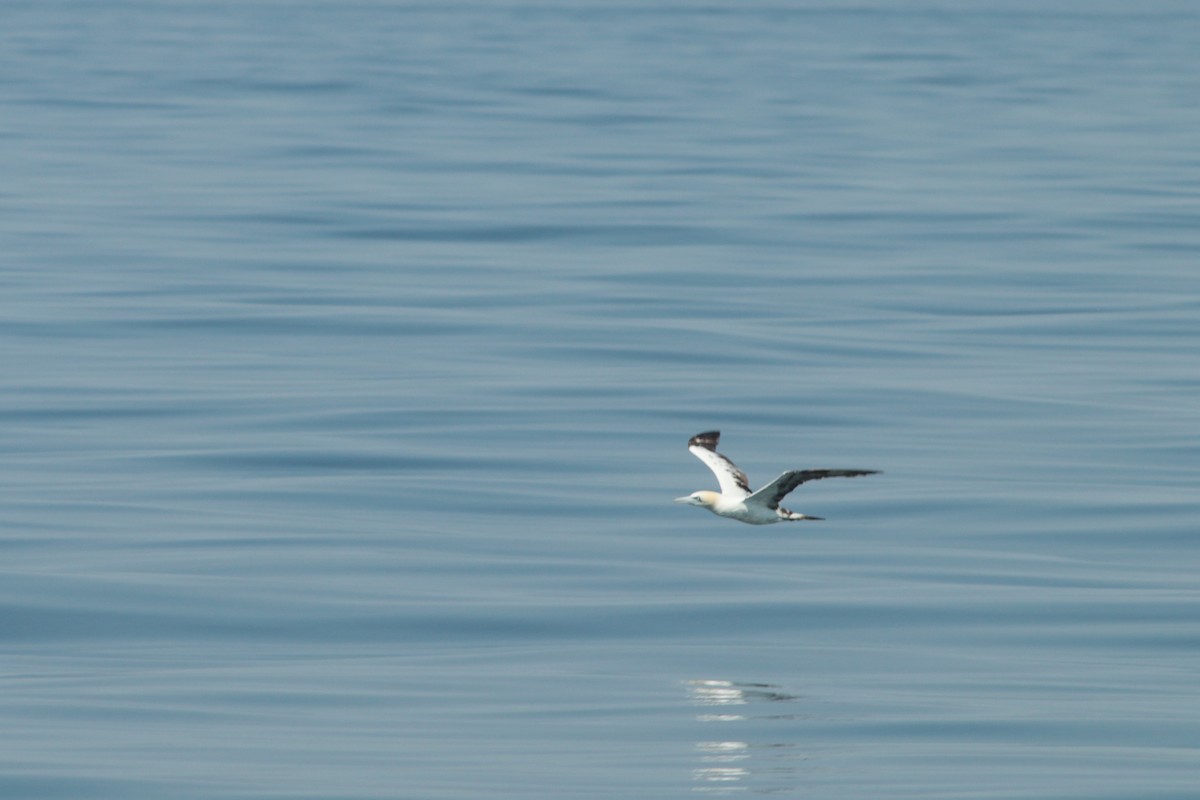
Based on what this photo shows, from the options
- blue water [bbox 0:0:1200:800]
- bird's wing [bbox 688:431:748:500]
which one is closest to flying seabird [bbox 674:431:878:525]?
bird's wing [bbox 688:431:748:500]

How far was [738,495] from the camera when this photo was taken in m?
12.8

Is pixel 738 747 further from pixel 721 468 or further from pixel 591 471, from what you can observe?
pixel 591 471

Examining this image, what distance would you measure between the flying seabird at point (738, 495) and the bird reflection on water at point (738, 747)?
865mm

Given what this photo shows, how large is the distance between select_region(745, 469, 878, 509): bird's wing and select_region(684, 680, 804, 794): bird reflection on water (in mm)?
954

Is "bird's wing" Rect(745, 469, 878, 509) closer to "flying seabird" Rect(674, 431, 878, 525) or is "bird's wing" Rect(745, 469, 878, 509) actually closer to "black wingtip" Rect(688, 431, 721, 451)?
"flying seabird" Rect(674, 431, 878, 525)

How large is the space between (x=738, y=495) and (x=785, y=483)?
113cm

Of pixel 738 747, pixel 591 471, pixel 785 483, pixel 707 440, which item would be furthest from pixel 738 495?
pixel 591 471

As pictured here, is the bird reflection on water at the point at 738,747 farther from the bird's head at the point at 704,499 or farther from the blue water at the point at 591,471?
the bird's head at the point at 704,499

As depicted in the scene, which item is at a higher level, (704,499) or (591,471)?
(591,471)

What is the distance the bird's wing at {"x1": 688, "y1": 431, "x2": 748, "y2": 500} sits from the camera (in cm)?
1294

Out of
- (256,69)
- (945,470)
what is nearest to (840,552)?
(945,470)

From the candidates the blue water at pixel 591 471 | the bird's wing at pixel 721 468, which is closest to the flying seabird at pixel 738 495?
the bird's wing at pixel 721 468

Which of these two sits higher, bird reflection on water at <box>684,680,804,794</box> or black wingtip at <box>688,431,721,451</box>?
black wingtip at <box>688,431,721,451</box>

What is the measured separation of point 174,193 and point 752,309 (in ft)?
42.4
